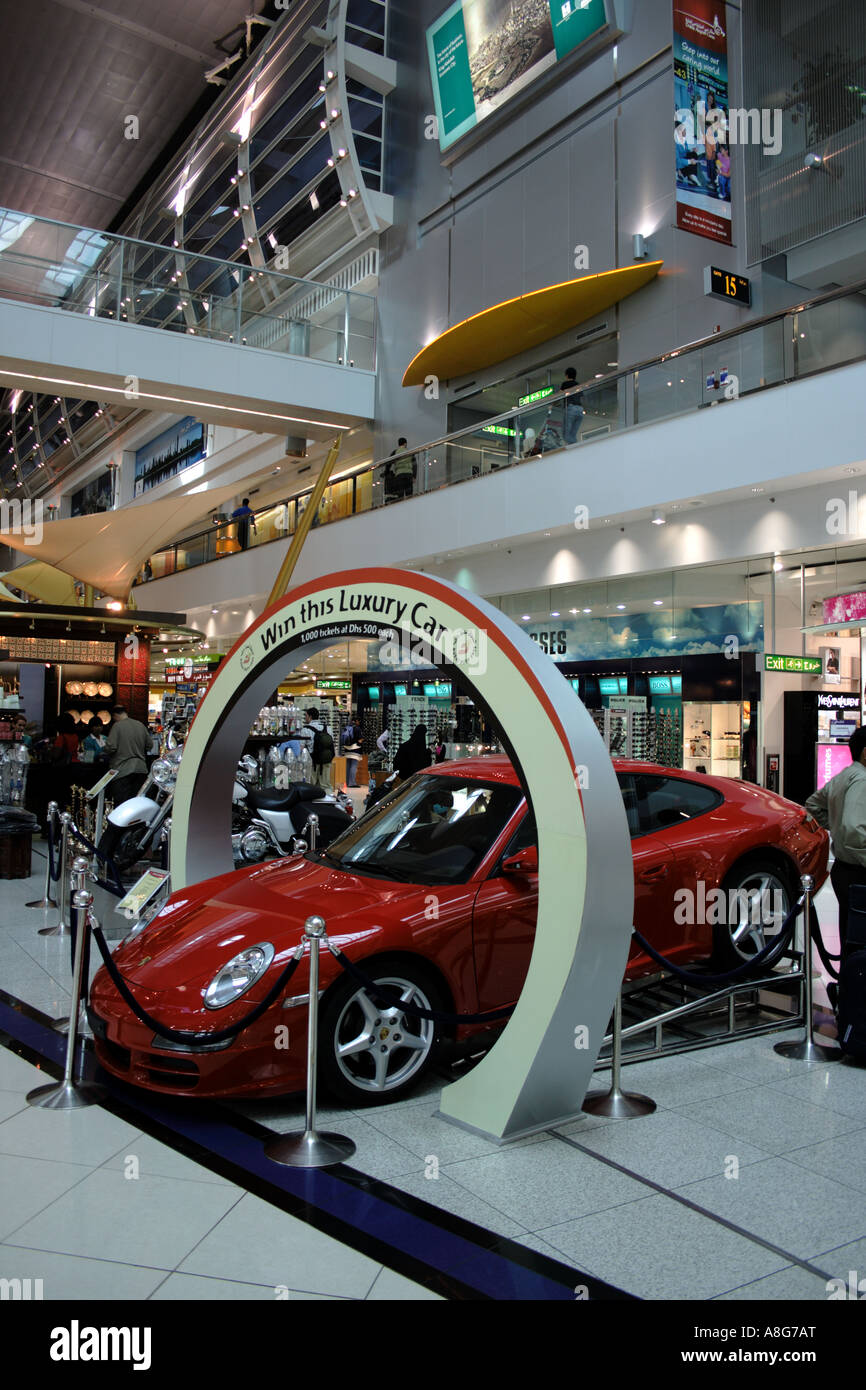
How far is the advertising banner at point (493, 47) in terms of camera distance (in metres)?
15.7

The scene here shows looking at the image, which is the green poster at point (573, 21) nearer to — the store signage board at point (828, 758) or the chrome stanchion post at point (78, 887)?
the store signage board at point (828, 758)

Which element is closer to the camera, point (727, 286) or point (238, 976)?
point (238, 976)

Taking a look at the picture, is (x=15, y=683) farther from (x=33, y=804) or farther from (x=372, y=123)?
(x=372, y=123)

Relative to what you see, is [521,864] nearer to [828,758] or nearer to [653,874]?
[653,874]

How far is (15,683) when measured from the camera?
17359 millimetres

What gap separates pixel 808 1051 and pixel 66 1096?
344 cm

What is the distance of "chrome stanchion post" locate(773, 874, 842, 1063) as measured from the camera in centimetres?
475

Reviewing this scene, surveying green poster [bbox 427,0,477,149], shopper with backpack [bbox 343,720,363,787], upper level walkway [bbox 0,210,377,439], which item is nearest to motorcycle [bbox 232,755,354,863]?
upper level walkway [bbox 0,210,377,439]

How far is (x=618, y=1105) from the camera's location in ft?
13.3

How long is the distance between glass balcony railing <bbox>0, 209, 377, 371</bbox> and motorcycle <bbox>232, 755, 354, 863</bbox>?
1123 centimetres

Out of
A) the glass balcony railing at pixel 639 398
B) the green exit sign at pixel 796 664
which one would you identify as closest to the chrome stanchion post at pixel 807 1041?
the glass balcony railing at pixel 639 398

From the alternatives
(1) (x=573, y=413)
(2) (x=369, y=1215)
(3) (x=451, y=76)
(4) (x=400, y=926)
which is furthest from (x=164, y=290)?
(2) (x=369, y=1215)

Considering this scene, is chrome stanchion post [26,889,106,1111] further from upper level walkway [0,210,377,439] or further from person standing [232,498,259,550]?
person standing [232,498,259,550]

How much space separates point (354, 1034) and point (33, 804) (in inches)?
447
